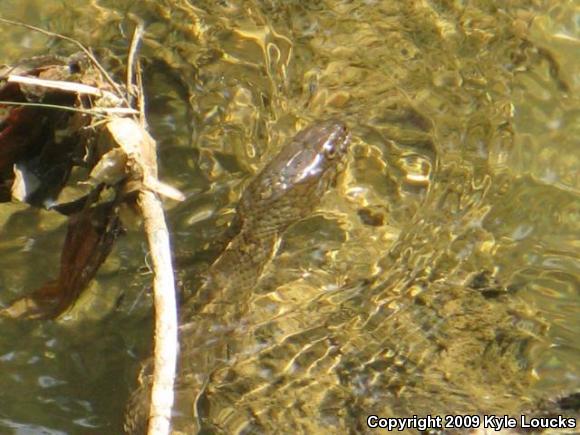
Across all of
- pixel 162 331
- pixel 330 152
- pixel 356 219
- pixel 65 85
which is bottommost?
pixel 356 219

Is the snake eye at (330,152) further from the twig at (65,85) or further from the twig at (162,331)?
the twig at (162,331)

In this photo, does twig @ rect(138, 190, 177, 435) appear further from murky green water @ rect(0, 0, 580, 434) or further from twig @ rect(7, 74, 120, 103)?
murky green water @ rect(0, 0, 580, 434)

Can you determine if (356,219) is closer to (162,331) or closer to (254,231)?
(254,231)

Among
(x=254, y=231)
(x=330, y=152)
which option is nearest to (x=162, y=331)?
(x=254, y=231)

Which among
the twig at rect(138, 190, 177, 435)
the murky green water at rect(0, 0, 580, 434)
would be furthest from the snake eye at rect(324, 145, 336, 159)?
the twig at rect(138, 190, 177, 435)

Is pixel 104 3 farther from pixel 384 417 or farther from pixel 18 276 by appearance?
pixel 384 417

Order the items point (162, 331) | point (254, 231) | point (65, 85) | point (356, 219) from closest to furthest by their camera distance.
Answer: point (162, 331), point (65, 85), point (254, 231), point (356, 219)

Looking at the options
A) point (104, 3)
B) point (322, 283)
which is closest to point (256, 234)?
point (322, 283)
